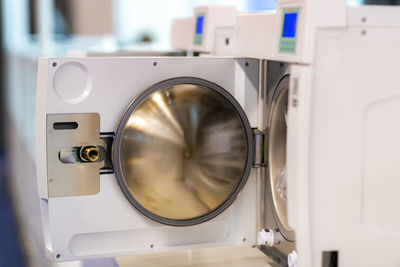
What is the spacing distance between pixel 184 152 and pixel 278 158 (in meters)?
0.28

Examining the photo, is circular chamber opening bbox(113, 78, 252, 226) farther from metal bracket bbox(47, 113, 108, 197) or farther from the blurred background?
the blurred background

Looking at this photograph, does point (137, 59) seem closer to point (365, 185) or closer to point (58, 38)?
point (365, 185)

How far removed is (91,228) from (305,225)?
609mm

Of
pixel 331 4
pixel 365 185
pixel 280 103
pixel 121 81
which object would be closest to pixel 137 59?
pixel 121 81

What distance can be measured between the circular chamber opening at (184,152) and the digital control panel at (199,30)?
0.58 metres

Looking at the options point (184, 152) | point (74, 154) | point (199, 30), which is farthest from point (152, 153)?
point (199, 30)

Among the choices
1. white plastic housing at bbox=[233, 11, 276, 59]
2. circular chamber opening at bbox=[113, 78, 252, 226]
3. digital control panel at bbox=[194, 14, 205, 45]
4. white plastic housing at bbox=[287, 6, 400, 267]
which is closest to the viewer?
white plastic housing at bbox=[287, 6, 400, 267]

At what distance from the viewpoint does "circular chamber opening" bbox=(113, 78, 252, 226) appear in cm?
178

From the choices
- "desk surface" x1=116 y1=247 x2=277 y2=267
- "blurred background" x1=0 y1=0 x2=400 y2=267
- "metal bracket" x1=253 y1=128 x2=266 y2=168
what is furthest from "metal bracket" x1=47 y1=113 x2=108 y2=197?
"blurred background" x1=0 y1=0 x2=400 y2=267

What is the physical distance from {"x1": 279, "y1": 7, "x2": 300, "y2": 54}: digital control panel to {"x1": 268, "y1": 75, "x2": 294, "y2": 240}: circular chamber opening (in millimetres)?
285

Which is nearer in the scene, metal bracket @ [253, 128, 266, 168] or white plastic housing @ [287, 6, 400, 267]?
white plastic housing @ [287, 6, 400, 267]

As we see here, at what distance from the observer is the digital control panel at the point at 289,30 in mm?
1440

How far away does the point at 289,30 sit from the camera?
1481 millimetres

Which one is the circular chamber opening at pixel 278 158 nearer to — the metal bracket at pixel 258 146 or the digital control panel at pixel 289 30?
the metal bracket at pixel 258 146
